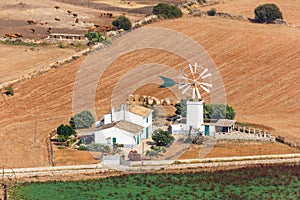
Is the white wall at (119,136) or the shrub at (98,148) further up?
the white wall at (119,136)

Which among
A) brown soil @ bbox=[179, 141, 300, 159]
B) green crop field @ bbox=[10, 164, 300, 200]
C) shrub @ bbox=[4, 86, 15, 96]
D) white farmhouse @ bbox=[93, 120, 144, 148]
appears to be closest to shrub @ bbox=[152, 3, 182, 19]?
shrub @ bbox=[4, 86, 15, 96]

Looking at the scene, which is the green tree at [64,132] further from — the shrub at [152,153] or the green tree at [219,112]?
the green tree at [219,112]

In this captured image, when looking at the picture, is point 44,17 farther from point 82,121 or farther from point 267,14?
point 82,121

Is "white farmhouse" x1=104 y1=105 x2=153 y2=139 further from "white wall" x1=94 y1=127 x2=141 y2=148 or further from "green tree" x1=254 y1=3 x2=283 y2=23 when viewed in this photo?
"green tree" x1=254 y1=3 x2=283 y2=23

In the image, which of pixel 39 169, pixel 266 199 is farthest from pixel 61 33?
pixel 266 199

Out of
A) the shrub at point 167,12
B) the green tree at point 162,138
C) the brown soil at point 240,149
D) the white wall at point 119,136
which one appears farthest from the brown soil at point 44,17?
the brown soil at point 240,149

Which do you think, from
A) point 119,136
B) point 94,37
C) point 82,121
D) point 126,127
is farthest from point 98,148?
point 94,37
